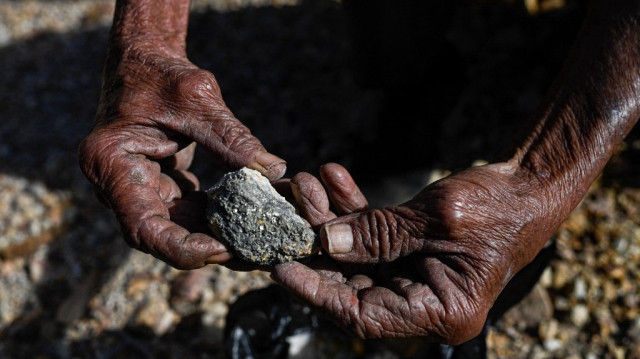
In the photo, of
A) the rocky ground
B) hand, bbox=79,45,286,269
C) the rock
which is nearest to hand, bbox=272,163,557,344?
hand, bbox=79,45,286,269

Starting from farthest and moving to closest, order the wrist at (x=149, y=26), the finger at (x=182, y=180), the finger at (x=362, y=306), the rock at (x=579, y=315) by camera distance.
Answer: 1. the rock at (x=579, y=315)
2. the wrist at (x=149, y=26)
3. the finger at (x=182, y=180)
4. the finger at (x=362, y=306)

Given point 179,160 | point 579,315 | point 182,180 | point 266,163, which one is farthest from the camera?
point 579,315

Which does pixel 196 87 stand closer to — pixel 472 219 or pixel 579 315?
pixel 472 219

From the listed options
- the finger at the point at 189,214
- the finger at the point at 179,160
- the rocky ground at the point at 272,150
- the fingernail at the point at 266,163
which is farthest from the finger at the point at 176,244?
the rocky ground at the point at 272,150

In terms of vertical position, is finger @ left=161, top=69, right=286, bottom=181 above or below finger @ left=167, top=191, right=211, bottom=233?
above

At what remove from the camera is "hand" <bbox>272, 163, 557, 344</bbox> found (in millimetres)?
1843

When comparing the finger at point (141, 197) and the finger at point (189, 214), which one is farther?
the finger at point (189, 214)

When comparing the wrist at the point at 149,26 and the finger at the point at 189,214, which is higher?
the wrist at the point at 149,26

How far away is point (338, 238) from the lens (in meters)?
1.84

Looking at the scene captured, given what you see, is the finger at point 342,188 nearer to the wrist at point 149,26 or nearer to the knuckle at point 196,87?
the knuckle at point 196,87

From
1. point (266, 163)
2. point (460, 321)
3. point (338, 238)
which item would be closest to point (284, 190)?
point (266, 163)

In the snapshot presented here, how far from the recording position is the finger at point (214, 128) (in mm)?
1950

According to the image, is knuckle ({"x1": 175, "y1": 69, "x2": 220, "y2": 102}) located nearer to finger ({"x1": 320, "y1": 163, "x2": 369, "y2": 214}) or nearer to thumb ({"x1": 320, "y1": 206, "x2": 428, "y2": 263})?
finger ({"x1": 320, "y1": 163, "x2": 369, "y2": 214})

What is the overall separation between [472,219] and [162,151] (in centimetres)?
101
